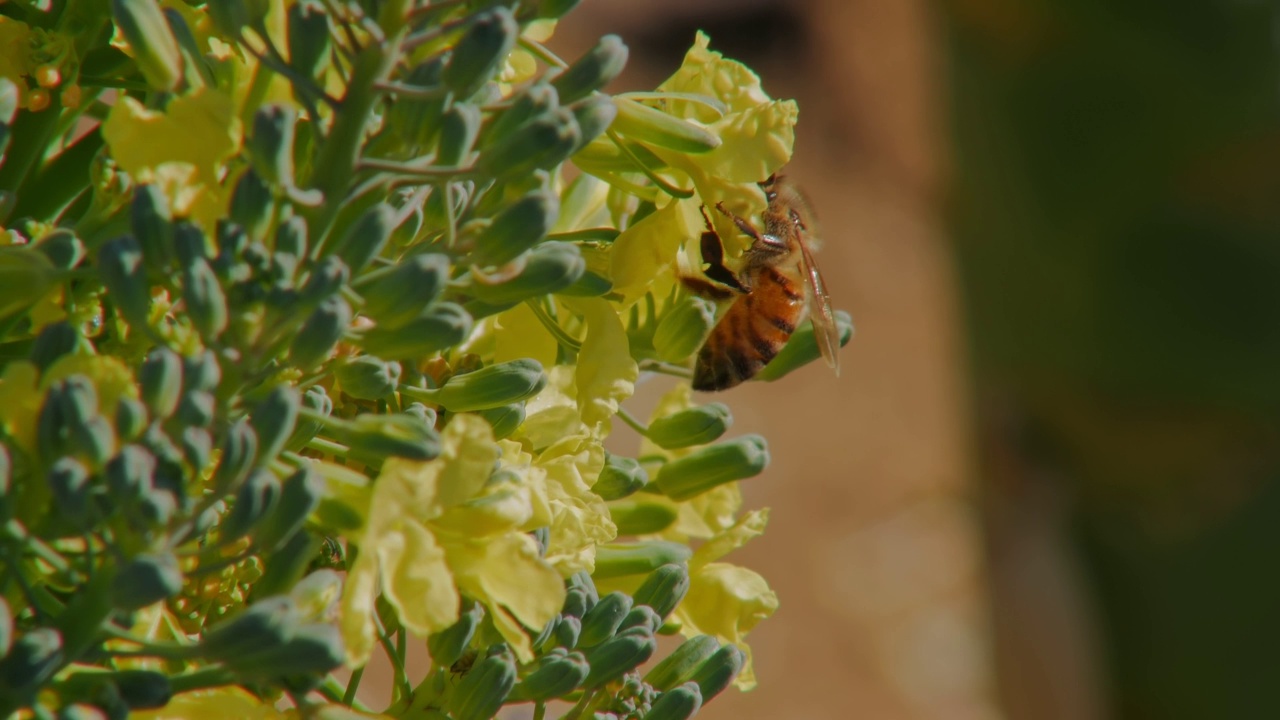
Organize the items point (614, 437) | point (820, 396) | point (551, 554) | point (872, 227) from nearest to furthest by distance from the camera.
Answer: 1. point (551, 554)
2. point (614, 437)
3. point (820, 396)
4. point (872, 227)

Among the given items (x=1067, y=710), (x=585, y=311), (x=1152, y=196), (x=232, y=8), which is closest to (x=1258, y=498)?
(x=1152, y=196)

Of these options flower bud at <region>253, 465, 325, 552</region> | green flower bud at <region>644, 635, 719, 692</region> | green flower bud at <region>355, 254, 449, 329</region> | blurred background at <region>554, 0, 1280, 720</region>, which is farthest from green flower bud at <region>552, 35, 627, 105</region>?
blurred background at <region>554, 0, 1280, 720</region>

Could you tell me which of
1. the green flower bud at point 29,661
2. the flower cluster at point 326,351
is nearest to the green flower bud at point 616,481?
the flower cluster at point 326,351

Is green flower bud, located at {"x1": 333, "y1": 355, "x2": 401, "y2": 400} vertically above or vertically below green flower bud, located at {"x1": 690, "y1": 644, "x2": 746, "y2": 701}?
above

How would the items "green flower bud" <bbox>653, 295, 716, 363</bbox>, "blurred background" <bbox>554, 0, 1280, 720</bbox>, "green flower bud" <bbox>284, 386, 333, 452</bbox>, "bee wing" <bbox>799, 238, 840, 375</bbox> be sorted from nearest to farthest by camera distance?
"green flower bud" <bbox>284, 386, 333, 452</bbox> < "green flower bud" <bbox>653, 295, 716, 363</bbox> < "bee wing" <bbox>799, 238, 840, 375</bbox> < "blurred background" <bbox>554, 0, 1280, 720</bbox>

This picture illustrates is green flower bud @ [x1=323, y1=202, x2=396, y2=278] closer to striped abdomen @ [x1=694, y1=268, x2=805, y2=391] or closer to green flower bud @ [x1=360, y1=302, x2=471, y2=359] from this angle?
green flower bud @ [x1=360, y1=302, x2=471, y2=359]

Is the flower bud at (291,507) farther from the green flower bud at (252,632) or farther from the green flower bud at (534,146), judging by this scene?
the green flower bud at (534,146)

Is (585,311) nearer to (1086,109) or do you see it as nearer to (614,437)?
(1086,109)
